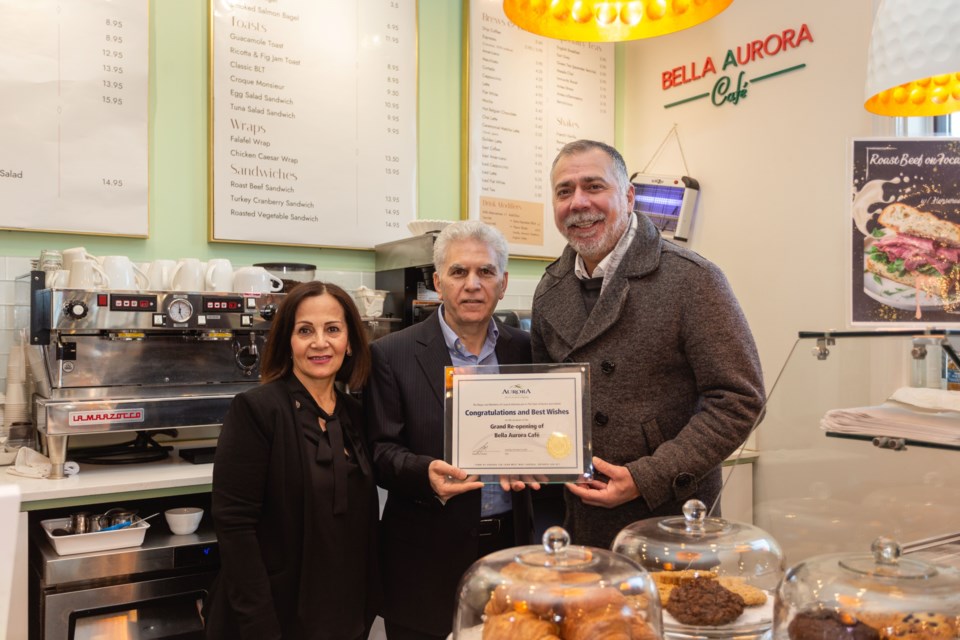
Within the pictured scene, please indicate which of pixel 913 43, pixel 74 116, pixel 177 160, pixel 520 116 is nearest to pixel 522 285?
pixel 520 116

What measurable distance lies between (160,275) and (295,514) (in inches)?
55.8

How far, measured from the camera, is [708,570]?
1.16m

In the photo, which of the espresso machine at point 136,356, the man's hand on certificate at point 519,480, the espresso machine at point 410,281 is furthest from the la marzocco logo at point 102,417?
the man's hand on certificate at point 519,480

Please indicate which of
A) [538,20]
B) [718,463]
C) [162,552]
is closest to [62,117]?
[162,552]

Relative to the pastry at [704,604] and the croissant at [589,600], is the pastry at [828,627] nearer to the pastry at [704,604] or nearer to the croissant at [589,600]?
the pastry at [704,604]

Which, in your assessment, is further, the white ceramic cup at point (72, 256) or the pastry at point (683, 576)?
the white ceramic cup at point (72, 256)

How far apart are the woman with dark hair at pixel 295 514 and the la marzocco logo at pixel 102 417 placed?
742mm

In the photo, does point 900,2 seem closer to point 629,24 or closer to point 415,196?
point 629,24

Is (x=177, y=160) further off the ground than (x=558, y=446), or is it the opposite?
(x=177, y=160)

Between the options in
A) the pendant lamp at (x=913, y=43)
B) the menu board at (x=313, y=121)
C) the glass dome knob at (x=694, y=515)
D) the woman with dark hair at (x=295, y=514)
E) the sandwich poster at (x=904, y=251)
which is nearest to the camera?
the glass dome knob at (x=694, y=515)

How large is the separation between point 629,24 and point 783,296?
2197 mm

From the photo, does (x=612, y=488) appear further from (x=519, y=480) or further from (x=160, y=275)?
(x=160, y=275)

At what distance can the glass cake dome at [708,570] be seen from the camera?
1.08 meters

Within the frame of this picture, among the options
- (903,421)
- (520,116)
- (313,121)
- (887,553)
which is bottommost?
(887,553)
